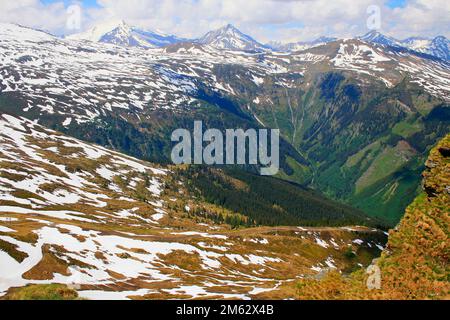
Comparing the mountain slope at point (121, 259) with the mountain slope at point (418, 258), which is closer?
the mountain slope at point (418, 258)

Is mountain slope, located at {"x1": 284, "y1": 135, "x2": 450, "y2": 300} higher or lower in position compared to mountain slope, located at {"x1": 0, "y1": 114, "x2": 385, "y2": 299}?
higher

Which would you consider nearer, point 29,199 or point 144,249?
point 144,249

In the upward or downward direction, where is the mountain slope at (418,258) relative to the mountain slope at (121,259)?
upward

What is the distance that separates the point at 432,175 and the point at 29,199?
17053 centimetres

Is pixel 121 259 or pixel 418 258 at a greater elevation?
pixel 418 258

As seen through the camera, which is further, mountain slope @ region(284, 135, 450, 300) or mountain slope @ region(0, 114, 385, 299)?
mountain slope @ region(0, 114, 385, 299)

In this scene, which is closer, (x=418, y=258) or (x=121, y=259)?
(x=418, y=258)

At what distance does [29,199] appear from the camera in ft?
614
